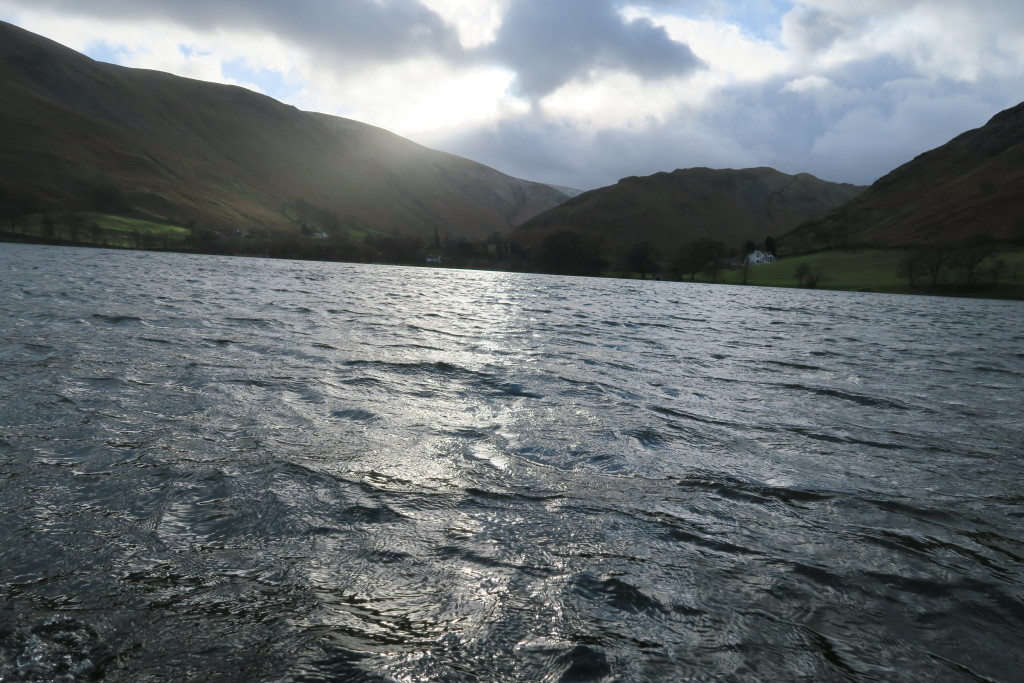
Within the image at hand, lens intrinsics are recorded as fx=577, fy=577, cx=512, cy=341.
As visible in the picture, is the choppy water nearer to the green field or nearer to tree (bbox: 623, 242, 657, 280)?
the green field

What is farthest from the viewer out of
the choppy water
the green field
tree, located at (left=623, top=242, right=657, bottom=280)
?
tree, located at (left=623, top=242, right=657, bottom=280)

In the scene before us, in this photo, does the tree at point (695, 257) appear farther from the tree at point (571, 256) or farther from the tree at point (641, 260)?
the tree at point (571, 256)

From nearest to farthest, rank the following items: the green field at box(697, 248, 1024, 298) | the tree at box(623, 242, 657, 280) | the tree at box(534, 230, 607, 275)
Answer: the green field at box(697, 248, 1024, 298) → the tree at box(623, 242, 657, 280) → the tree at box(534, 230, 607, 275)

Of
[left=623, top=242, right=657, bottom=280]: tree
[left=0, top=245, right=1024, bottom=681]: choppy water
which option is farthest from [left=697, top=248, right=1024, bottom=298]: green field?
[left=0, top=245, right=1024, bottom=681]: choppy water

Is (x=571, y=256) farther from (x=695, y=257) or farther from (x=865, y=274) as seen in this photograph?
(x=865, y=274)

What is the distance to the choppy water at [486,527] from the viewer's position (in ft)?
14.8

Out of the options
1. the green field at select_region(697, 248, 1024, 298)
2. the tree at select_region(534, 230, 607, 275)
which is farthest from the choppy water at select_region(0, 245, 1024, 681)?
the tree at select_region(534, 230, 607, 275)

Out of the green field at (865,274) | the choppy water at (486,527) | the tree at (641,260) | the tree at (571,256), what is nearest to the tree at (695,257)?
the green field at (865,274)

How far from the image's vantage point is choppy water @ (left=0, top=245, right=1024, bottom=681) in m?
4.51

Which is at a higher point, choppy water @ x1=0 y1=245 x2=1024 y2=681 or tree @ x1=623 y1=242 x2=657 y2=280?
tree @ x1=623 y1=242 x2=657 y2=280

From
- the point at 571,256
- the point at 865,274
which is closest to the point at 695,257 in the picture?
the point at 571,256

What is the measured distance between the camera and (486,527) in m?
6.71

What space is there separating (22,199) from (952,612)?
25046cm

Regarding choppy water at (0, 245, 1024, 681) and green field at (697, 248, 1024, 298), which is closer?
choppy water at (0, 245, 1024, 681)
